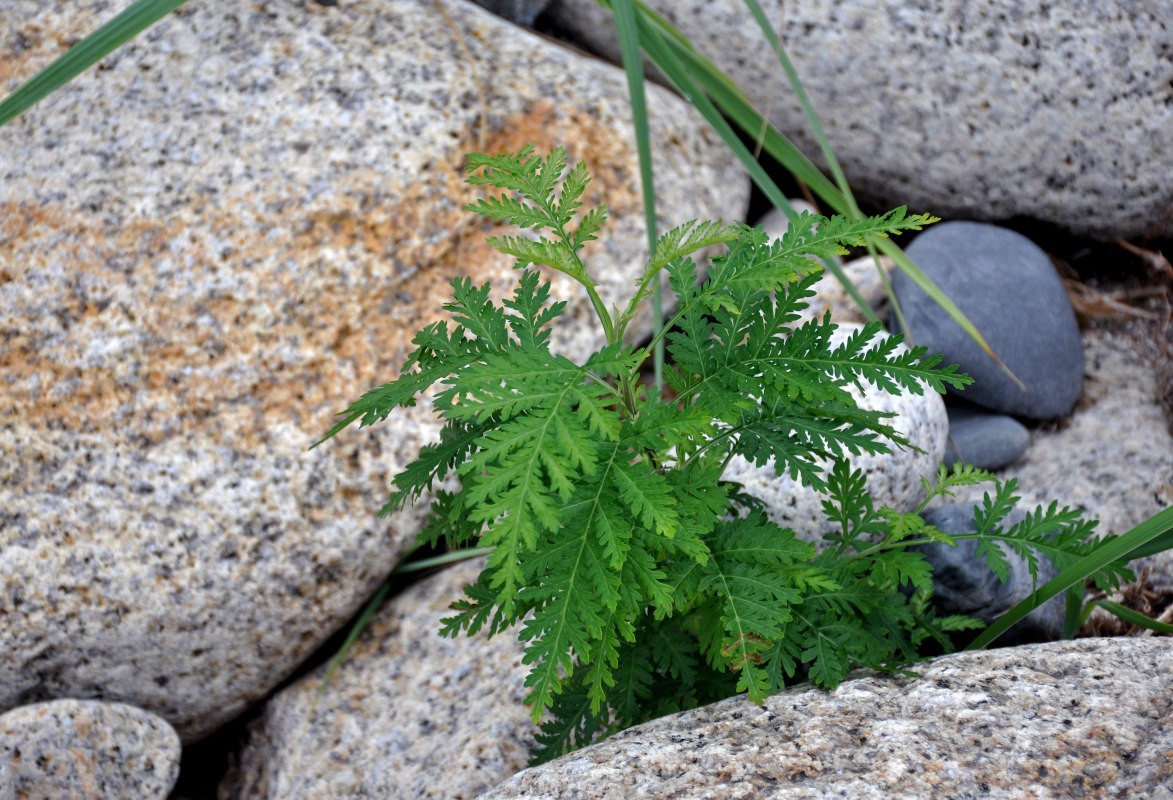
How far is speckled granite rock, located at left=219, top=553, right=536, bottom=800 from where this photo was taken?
7.22 feet

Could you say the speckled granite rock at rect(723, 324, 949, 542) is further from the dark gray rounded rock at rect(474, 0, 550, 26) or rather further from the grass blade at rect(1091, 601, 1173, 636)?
the dark gray rounded rock at rect(474, 0, 550, 26)

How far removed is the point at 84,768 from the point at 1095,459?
10.6 feet

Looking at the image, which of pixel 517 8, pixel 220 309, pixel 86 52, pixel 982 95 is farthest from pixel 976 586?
pixel 517 8

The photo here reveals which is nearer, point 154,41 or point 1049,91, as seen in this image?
point 154,41

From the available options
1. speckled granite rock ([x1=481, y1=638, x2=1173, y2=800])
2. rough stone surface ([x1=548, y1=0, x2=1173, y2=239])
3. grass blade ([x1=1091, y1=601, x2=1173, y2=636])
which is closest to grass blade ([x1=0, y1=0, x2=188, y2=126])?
rough stone surface ([x1=548, y1=0, x2=1173, y2=239])

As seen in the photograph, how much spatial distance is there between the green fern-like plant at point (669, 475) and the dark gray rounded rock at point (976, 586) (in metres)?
0.41

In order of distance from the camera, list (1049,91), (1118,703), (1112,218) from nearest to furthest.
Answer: (1118,703) → (1049,91) → (1112,218)

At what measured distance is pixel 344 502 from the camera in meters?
2.48

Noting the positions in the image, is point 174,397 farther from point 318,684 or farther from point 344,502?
point 318,684

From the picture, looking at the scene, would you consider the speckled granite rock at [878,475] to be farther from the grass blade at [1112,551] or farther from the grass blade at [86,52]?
the grass blade at [86,52]

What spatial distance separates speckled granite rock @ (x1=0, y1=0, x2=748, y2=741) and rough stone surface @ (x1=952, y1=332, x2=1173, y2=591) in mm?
1584

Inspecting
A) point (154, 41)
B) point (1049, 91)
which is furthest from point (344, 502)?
point (1049, 91)

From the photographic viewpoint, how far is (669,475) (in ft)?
4.95

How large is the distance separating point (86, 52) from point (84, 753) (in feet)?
6.03
